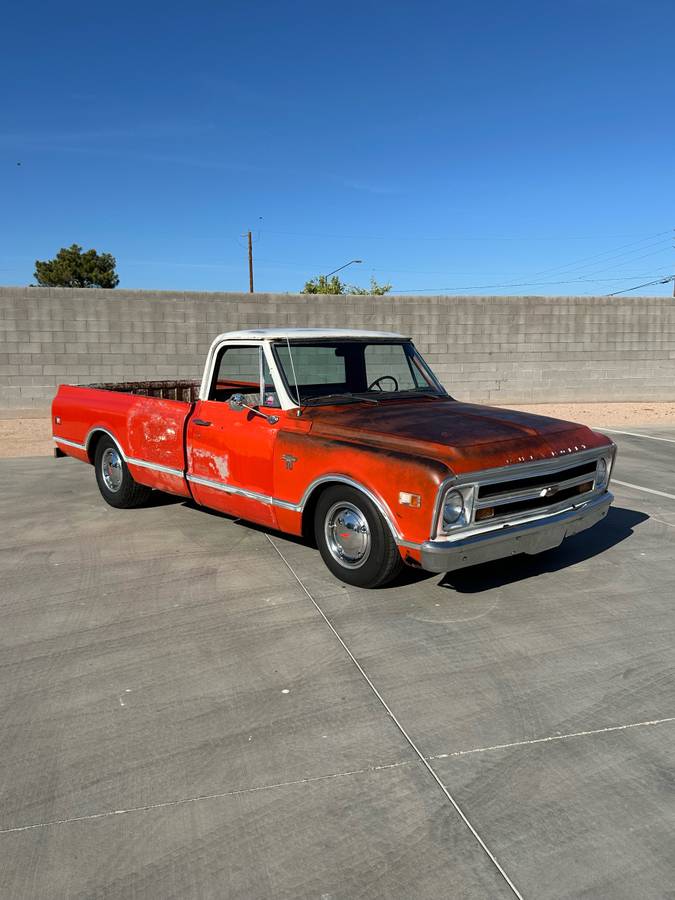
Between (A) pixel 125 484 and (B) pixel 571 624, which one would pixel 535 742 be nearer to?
(B) pixel 571 624

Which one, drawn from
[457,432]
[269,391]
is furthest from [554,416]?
[457,432]

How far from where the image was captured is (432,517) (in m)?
3.99

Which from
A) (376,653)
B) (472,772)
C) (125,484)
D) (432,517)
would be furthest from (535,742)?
(125,484)

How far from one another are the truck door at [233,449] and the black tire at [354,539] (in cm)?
55

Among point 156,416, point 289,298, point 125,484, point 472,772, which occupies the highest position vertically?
point 289,298

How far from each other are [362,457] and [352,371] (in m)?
1.58

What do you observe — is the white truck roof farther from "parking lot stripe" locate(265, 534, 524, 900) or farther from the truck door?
"parking lot stripe" locate(265, 534, 524, 900)

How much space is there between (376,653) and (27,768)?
1.73 m

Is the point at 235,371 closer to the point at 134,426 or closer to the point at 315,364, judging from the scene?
the point at 315,364

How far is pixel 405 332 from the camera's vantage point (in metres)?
16.1

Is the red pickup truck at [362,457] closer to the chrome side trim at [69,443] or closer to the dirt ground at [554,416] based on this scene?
the chrome side trim at [69,443]

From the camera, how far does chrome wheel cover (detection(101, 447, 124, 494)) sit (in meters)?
6.81

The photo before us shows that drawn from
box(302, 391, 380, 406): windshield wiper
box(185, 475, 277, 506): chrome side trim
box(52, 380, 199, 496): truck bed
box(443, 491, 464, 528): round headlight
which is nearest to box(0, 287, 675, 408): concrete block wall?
box(52, 380, 199, 496): truck bed

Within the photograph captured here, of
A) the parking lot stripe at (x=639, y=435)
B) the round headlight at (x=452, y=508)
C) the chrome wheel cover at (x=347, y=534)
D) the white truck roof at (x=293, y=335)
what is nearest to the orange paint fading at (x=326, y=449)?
the round headlight at (x=452, y=508)
